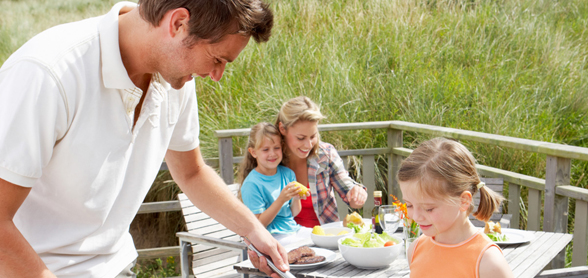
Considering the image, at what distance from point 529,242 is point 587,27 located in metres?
6.96

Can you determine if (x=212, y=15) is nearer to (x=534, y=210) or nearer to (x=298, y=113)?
(x=298, y=113)

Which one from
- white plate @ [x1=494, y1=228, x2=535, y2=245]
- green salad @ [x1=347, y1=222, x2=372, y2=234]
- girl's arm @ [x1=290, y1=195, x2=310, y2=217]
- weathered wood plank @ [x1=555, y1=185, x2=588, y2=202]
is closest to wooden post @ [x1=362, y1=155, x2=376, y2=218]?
girl's arm @ [x1=290, y1=195, x2=310, y2=217]

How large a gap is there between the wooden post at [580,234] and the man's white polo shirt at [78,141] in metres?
2.60

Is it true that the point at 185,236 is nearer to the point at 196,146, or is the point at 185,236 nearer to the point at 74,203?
the point at 196,146

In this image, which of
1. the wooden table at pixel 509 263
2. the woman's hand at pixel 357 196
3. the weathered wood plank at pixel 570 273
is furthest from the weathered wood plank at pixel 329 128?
the weathered wood plank at pixel 570 273

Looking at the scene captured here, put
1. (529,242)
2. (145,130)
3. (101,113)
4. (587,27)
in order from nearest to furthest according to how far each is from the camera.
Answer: (101,113)
(145,130)
(529,242)
(587,27)

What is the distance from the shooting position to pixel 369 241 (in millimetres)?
2215

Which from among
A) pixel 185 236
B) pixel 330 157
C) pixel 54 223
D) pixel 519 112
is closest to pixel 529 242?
pixel 330 157

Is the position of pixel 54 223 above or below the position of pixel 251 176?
above

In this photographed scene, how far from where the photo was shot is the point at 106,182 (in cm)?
140

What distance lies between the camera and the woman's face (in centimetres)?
339

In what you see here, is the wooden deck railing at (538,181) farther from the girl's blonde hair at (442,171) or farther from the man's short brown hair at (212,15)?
the man's short brown hair at (212,15)

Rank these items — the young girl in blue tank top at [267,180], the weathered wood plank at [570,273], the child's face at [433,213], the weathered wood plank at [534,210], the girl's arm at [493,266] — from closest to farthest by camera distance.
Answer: the girl's arm at [493,266], the child's face at [433,213], the weathered wood plank at [570,273], the young girl in blue tank top at [267,180], the weathered wood plank at [534,210]

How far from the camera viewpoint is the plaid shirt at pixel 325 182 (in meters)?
3.53
